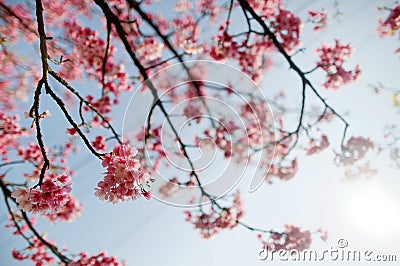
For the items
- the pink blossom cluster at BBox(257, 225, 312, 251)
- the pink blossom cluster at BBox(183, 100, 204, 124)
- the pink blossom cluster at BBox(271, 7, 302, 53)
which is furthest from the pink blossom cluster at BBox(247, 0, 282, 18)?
the pink blossom cluster at BBox(257, 225, 312, 251)

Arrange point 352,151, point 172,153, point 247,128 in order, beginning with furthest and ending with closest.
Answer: point 247,128 → point 172,153 → point 352,151

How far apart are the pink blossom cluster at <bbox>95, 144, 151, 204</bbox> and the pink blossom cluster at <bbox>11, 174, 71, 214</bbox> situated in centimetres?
37

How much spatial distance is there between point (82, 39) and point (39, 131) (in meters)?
4.56

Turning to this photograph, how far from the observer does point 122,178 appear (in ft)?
6.38

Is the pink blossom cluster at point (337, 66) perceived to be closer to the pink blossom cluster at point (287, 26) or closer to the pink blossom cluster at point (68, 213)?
the pink blossom cluster at point (287, 26)

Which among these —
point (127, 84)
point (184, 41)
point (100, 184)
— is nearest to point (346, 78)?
point (184, 41)

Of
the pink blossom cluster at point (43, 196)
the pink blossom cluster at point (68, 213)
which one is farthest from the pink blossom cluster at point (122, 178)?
the pink blossom cluster at point (68, 213)

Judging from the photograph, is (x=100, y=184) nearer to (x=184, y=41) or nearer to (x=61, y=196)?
(x=61, y=196)

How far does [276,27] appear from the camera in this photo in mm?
5418

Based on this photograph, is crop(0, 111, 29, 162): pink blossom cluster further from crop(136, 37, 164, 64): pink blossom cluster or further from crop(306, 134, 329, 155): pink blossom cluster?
crop(306, 134, 329, 155): pink blossom cluster

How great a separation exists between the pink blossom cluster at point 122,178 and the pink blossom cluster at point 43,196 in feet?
1.21

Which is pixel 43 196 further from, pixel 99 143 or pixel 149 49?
pixel 149 49

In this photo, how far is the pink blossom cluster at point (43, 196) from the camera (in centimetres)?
209

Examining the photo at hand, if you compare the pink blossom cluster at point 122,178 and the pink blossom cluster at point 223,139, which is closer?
the pink blossom cluster at point 122,178
